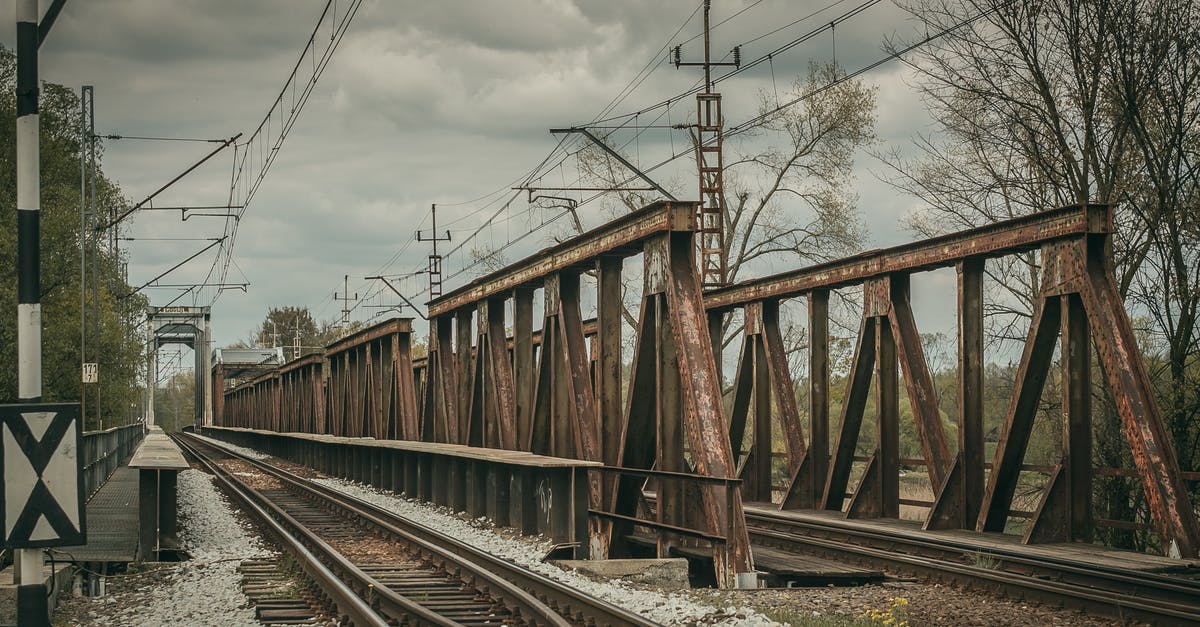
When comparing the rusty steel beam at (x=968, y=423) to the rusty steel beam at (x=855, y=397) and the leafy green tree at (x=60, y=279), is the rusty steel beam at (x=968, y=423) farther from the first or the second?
the leafy green tree at (x=60, y=279)

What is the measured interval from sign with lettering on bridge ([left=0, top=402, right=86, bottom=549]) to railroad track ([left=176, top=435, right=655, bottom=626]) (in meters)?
3.08

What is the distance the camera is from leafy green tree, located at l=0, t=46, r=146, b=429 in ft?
129

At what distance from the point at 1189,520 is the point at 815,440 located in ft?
25.0

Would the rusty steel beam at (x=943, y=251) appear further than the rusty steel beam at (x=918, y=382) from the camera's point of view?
No

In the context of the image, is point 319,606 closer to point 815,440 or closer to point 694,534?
point 694,534

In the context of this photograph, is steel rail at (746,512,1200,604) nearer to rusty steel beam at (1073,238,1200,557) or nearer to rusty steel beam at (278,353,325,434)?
rusty steel beam at (1073,238,1200,557)

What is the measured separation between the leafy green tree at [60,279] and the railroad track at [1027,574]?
27.9m

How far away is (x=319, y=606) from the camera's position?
445 inches

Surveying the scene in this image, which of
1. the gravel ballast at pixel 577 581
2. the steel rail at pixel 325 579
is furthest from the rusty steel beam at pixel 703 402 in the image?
the steel rail at pixel 325 579

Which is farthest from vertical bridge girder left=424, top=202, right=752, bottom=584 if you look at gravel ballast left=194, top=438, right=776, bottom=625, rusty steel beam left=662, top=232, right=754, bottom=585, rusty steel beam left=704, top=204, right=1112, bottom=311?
rusty steel beam left=704, top=204, right=1112, bottom=311

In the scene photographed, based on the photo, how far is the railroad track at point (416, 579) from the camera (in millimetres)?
10234

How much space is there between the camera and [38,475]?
710cm

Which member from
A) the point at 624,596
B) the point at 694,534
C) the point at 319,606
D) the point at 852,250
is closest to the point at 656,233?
the point at 694,534

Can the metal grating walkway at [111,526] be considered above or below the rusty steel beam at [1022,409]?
below
